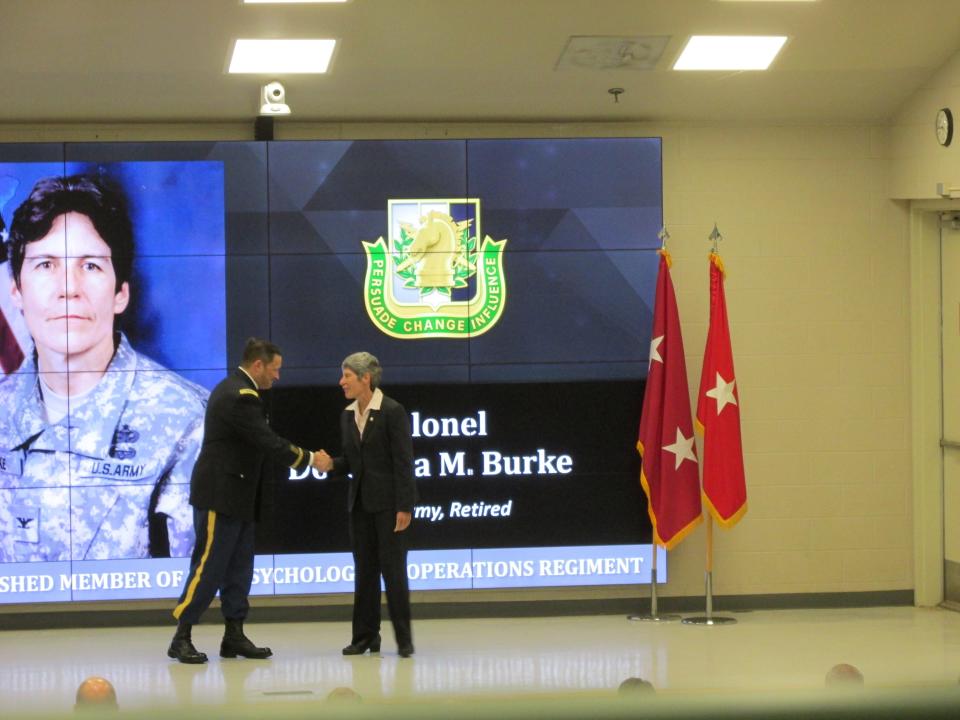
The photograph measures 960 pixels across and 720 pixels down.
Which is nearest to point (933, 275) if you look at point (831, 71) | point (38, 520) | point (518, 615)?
point (831, 71)

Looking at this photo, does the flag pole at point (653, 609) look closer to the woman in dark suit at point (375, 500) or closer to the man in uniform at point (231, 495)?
the woman in dark suit at point (375, 500)

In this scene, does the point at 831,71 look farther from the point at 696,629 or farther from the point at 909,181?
the point at 696,629

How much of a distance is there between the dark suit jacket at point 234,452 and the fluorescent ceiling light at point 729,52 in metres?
2.77

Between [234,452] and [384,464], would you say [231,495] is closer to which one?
[234,452]

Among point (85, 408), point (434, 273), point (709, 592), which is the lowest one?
point (709, 592)

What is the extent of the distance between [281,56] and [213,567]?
255cm

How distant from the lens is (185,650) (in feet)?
18.5

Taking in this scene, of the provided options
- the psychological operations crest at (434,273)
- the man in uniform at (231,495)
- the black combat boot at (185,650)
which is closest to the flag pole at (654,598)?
the psychological operations crest at (434,273)

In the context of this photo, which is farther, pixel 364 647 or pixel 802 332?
pixel 802 332

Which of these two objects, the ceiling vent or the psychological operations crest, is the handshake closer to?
the psychological operations crest

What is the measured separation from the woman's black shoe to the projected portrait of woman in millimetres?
1462

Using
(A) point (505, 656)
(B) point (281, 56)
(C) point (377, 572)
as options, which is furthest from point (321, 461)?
(B) point (281, 56)

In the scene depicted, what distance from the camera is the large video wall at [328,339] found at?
6820mm

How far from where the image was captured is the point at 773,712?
2.53ft
